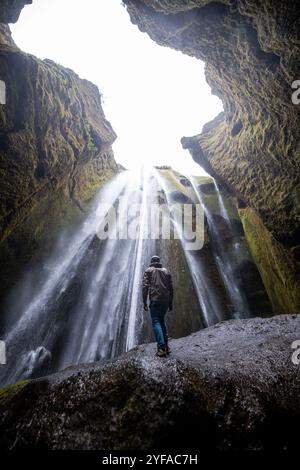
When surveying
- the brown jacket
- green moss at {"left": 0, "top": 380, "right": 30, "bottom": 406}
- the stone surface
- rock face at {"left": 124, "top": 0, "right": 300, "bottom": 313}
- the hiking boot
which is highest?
the stone surface

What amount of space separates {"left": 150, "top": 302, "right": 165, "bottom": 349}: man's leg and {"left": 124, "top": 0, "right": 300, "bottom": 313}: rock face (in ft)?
22.3

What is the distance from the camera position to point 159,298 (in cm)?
452

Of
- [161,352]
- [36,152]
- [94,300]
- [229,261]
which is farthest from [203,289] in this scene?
[36,152]

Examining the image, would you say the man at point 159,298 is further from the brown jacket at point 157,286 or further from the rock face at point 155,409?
the rock face at point 155,409

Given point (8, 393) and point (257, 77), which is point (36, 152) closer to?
point (257, 77)

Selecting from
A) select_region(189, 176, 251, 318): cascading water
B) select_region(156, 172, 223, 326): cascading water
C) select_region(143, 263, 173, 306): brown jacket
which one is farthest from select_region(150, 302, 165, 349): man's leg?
select_region(189, 176, 251, 318): cascading water

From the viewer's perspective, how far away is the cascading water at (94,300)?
27.4 feet

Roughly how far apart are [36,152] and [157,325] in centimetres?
845

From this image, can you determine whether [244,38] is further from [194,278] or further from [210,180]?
[210,180]

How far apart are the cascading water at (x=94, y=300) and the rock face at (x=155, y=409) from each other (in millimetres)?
5168

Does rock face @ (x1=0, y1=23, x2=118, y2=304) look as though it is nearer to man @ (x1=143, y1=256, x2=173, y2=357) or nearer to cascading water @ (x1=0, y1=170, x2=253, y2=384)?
cascading water @ (x1=0, y1=170, x2=253, y2=384)

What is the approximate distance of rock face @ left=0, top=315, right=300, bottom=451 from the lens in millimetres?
2525

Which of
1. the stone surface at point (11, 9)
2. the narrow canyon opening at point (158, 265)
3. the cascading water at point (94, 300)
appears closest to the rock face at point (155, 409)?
the narrow canyon opening at point (158, 265)

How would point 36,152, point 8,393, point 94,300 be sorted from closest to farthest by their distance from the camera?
point 8,393
point 36,152
point 94,300
